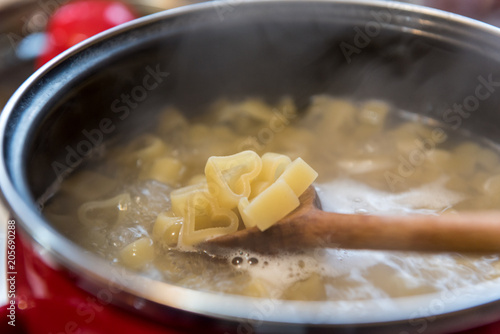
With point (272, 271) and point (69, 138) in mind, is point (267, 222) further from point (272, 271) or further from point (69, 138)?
point (69, 138)

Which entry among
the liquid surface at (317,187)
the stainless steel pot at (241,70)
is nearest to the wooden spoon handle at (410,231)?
the liquid surface at (317,187)

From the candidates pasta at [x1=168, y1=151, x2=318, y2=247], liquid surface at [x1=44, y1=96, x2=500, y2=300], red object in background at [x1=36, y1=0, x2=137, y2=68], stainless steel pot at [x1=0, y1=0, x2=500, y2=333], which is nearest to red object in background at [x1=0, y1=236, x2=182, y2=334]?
stainless steel pot at [x1=0, y1=0, x2=500, y2=333]

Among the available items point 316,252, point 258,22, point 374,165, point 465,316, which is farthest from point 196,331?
point 258,22

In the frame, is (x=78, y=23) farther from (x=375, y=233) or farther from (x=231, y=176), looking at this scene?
(x=375, y=233)

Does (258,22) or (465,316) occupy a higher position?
(258,22)

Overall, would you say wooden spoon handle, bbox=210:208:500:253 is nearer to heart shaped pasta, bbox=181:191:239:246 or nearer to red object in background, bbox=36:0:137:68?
heart shaped pasta, bbox=181:191:239:246

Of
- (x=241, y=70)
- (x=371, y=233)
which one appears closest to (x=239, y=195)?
(x=371, y=233)

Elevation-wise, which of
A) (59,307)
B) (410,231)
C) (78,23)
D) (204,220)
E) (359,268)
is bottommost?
(359,268)
